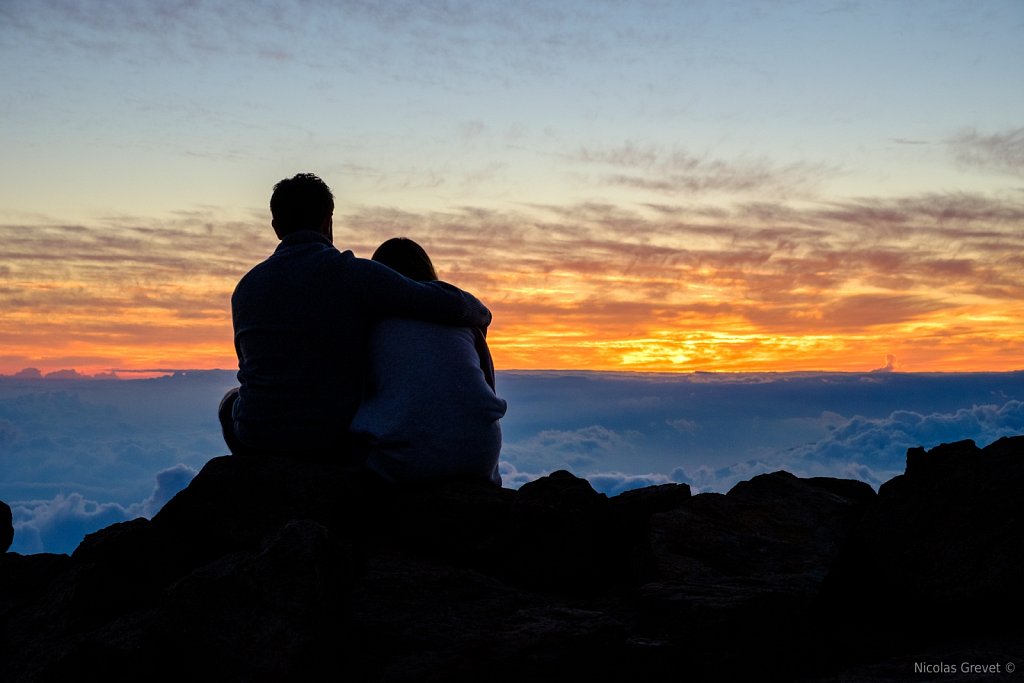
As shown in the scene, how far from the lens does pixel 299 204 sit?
820 centimetres

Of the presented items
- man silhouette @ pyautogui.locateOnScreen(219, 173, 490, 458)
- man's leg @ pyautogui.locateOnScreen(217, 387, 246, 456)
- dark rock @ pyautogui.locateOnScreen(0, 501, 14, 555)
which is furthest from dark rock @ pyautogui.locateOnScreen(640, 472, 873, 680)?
dark rock @ pyautogui.locateOnScreen(0, 501, 14, 555)

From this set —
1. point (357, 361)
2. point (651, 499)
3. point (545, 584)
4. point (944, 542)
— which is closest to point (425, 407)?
point (357, 361)

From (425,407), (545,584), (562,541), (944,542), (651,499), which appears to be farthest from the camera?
(651,499)

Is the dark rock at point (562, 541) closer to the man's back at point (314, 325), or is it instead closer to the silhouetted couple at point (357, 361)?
the silhouetted couple at point (357, 361)

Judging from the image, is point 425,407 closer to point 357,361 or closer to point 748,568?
point 357,361

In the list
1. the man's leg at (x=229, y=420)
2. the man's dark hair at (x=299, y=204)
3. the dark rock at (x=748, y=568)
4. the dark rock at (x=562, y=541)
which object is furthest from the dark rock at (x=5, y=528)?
the dark rock at (x=748, y=568)

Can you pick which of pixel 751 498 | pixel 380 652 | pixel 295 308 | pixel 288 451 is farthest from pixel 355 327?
pixel 751 498

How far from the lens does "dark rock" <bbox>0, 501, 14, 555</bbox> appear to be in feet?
38.6

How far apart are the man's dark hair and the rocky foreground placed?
201 centimetres

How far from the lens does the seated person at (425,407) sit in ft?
24.2

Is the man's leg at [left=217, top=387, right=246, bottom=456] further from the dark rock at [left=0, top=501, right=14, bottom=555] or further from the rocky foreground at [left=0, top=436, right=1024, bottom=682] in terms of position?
the dark rock at [left=0, top=501, right=14, bottom=555]

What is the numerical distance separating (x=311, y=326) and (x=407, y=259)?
104cm

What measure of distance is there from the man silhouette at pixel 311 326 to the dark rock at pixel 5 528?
5494 millimetres

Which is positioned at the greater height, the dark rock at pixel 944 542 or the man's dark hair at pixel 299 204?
the man's dark hair at pixel 299 204
